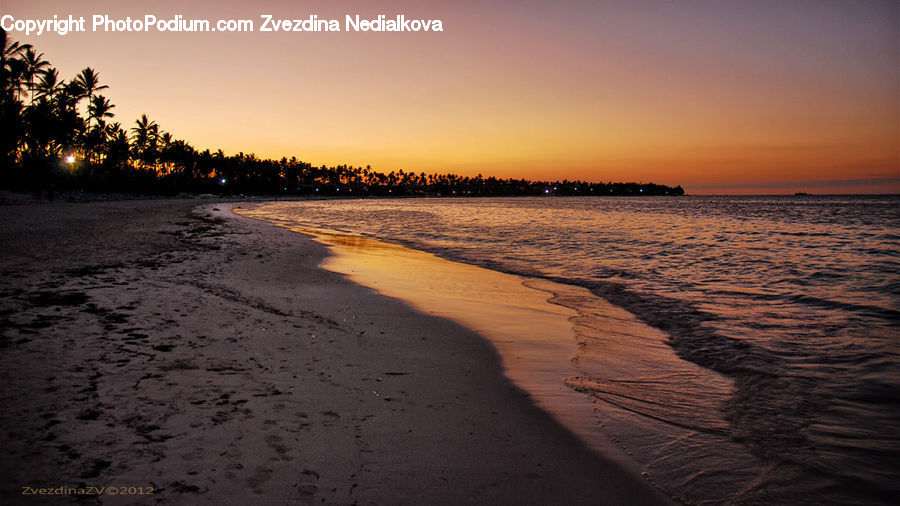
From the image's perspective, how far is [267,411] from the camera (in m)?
3.74

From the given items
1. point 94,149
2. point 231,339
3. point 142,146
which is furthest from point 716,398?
point 142,146

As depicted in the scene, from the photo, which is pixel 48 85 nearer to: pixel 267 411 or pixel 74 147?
pixel 74 147

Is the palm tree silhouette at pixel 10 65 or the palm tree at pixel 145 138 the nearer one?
the palm tree silhouette at pixel 10 65

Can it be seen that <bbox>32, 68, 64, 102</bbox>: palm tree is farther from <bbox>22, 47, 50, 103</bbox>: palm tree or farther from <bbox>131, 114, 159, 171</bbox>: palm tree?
<bbox>131, 114, 159, 171</bbox>: palm tree

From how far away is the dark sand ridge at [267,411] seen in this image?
2855mm

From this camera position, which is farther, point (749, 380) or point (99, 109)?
point (99, 109)

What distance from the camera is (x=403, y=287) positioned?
34.1 feet

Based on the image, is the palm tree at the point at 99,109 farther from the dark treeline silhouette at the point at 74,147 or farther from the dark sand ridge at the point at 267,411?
the dark sand ridge at the point at 267,411

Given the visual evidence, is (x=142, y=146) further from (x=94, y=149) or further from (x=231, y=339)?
(x=231, y=339)

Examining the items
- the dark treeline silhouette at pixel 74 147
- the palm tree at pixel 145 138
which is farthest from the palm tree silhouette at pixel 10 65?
the palm tree at pixel 145 138

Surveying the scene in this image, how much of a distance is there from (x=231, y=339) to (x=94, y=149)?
9830 centimetres

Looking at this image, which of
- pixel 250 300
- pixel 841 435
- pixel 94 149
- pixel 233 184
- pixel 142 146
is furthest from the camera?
pixel 233 184

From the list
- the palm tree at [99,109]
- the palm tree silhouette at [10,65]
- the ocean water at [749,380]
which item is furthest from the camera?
the palm tree at [99,109]

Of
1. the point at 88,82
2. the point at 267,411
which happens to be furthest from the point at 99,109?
the point at 267,411
